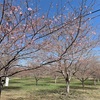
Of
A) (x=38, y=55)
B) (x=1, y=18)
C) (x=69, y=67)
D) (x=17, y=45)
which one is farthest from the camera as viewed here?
(x=69, y=67)

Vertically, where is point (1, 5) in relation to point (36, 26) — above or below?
above

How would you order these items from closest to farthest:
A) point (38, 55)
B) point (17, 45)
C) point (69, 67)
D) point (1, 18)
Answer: point (1, 18)
point (17, 45)
point (38, 55)
point (69, 67)

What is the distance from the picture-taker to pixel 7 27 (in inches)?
183

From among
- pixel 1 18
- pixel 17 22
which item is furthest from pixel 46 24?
pixel 1 18

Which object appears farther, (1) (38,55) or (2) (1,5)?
(1) (38,55)

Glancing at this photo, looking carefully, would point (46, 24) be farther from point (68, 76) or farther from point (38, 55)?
point (68, 76)

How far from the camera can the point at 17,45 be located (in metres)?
5.10

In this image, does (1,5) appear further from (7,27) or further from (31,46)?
(31,46)

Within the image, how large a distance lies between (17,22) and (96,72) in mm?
27010

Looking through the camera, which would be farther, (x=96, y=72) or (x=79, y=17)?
(x=96, y=72)

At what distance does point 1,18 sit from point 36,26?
0.85 metres

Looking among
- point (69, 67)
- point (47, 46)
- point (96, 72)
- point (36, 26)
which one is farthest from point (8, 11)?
point (96, 72)

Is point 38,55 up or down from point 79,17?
down

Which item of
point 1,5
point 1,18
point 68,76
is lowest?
point 68,76
